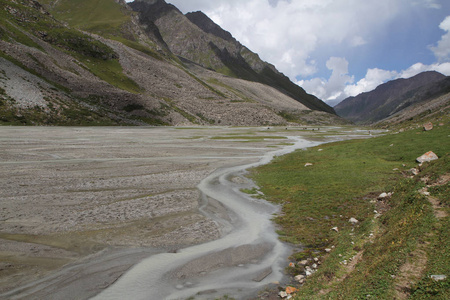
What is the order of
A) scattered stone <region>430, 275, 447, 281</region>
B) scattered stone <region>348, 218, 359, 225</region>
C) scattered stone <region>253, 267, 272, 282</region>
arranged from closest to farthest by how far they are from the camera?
1. scattered stone <region>430, 275, 447, 281</region>
2. scattered stone <region>253, 267, 272, 282</region>
3. scattered stone <region>348, 218, 359, 225</region>

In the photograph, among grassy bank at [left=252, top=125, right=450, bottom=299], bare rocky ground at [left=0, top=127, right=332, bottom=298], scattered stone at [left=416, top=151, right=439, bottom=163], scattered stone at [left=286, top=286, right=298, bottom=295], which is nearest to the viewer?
grassy bank at [left=252, top=125, right=450, bottom=299]

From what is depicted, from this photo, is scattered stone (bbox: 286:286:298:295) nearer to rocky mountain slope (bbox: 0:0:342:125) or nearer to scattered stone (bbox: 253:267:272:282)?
scattered stone (bbox: 253:267:272:282)

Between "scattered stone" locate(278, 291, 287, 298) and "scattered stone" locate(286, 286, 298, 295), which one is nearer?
"scattered stone" locate(278, 291, 287, 298)

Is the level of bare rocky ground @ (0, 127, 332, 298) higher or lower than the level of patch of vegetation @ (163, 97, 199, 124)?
lower

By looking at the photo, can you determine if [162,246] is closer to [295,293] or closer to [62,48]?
[295,293]

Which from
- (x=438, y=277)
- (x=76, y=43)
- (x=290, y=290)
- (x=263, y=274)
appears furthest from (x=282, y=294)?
(x=76, y=43)

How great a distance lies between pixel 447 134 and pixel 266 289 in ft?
137

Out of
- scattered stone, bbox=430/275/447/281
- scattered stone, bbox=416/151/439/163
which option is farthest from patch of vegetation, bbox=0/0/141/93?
scattered stone, bbox=430/275/447/281

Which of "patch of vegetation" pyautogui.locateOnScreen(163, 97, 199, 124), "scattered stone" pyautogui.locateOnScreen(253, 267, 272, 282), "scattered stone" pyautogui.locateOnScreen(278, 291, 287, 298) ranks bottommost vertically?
"scattered stone" pyautogui.locateOnScreen(253, 267, 272, 282)

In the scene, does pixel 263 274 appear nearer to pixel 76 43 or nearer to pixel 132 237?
pixel 132 237

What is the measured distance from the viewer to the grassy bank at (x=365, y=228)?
26.2ft

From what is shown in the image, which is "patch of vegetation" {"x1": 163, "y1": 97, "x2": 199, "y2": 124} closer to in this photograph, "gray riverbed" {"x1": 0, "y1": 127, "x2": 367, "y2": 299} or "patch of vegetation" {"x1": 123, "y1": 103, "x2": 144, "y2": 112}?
"patch of vegetation" {"x1": 123, "y1": 103, "x2": 144, "y2": 112}

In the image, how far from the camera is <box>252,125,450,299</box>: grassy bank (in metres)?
7.98

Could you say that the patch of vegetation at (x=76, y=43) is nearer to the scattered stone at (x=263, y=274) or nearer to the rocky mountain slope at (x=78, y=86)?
the rocky mountain slope at (x=78, y=86)
